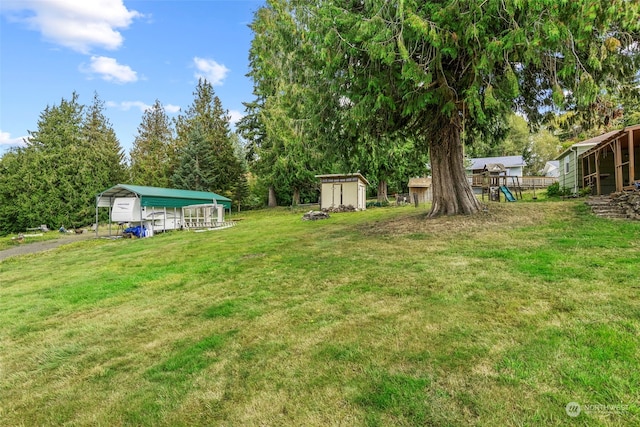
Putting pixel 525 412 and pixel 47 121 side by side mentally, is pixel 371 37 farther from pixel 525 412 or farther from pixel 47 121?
pixel 47 121

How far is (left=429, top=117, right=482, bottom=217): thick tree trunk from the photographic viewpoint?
32.0ft

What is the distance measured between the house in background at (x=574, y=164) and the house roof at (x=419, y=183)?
27.9ft

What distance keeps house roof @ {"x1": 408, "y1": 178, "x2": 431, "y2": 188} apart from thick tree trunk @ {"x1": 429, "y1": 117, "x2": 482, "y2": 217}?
14.9 m

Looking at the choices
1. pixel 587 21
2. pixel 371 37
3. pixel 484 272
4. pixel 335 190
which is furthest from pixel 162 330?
pixel 335 190

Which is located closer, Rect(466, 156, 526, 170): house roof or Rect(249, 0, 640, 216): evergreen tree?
Rect(249, 0, 640, 216): evergreen tree

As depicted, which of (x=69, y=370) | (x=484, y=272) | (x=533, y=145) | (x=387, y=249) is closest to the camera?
(x=69, y=370)

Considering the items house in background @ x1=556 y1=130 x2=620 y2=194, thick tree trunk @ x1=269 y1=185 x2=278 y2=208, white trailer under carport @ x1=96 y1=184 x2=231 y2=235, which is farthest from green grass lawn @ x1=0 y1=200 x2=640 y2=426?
thick tree trunk @ x1=269 y1=185 x2=278 y2=208

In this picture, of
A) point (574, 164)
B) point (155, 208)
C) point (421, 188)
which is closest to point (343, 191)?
point (421, 188)

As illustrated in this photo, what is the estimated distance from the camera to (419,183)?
24.7 metres

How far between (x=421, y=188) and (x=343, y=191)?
24.7 ft

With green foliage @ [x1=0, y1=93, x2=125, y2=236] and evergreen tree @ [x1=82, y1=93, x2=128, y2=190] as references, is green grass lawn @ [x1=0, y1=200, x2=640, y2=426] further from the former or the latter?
evergreen tree @ [x1=82, y1=93, x2=128, y2=190]

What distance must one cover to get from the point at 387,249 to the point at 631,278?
3.76 metres

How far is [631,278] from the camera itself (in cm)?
396

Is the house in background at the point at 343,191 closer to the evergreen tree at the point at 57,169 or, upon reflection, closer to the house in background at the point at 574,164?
the house in background at the point at 574,164
